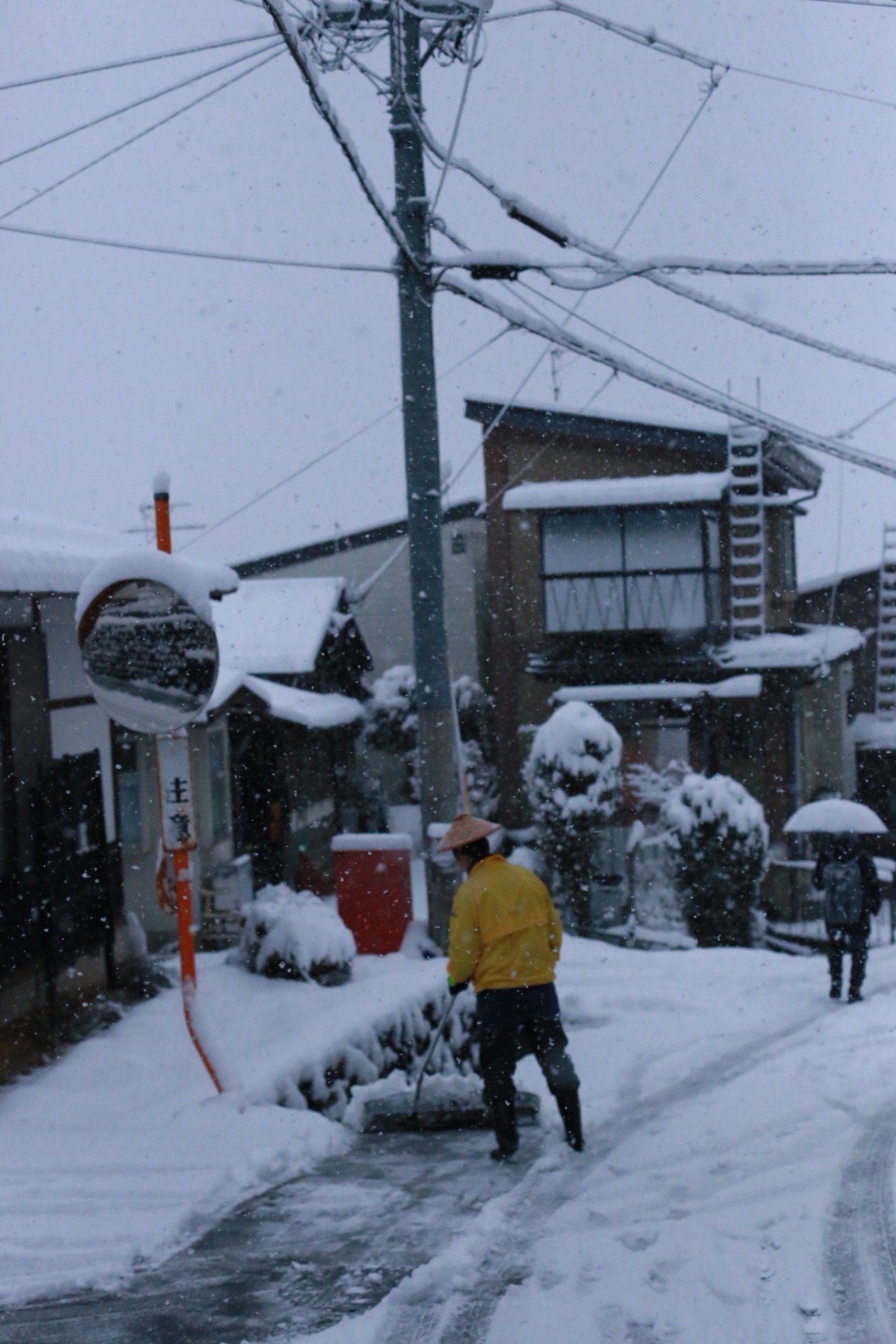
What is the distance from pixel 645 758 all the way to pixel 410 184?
468 inches

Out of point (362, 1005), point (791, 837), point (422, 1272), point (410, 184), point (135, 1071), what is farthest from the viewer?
point (791, 837)

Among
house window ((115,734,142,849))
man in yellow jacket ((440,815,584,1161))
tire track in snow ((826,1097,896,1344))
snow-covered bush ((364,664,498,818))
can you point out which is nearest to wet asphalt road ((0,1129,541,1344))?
man in yellow jacket ((440,815,584,1161))

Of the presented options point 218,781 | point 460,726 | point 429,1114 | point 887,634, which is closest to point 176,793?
point 429,1114

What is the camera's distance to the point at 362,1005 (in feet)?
26.2

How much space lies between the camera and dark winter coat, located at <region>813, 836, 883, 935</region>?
930cm

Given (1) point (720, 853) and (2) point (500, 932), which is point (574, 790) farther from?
(2) point (500, 932)

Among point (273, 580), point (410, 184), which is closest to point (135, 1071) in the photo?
point (410, 184)

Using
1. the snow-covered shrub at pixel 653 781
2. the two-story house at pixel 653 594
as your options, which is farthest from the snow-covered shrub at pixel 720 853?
the two-story house at pixel 653 594

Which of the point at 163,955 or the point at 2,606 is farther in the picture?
the point at 163,955

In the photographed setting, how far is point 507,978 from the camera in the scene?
219 inches

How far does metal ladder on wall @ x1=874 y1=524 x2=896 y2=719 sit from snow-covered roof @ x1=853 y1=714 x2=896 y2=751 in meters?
0.37

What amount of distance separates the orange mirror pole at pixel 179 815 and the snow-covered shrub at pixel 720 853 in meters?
9.44

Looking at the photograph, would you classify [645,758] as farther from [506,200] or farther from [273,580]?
[506,200]

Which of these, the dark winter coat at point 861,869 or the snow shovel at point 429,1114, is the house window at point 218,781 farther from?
the snow shovel at point 429,1114
